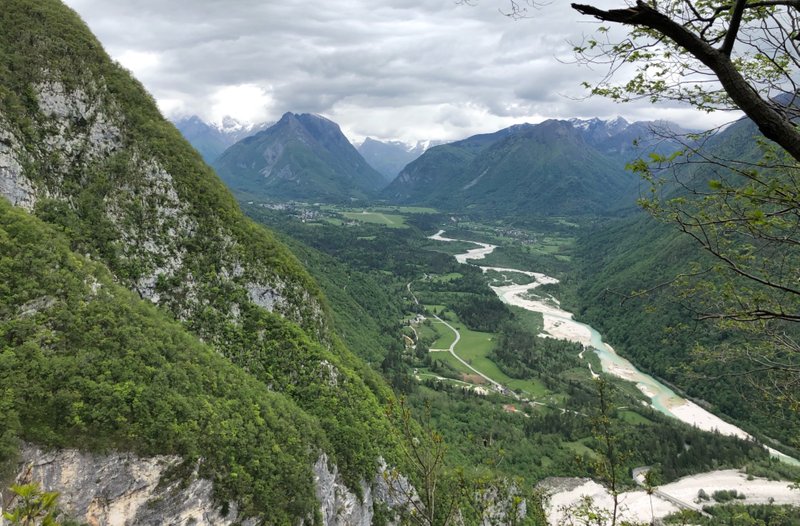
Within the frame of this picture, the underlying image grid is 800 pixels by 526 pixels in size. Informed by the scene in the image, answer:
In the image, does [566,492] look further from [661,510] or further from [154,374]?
A: [154,374]

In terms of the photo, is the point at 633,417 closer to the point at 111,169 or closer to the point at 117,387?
the point at 117,387

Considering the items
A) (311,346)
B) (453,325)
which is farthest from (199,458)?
(453,325)

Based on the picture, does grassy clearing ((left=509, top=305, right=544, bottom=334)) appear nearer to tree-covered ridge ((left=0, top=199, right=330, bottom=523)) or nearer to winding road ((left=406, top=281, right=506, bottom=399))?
winding road ((left=406, top=281, right=506, bottom=399))

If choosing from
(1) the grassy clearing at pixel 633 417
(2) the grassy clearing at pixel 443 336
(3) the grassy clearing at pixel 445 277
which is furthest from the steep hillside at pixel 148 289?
(3) the grassy clearing at pixel 445 277

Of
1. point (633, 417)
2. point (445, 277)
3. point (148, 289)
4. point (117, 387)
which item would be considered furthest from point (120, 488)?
point (445, 277)

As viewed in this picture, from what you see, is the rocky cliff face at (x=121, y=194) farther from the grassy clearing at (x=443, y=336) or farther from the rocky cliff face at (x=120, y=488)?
the grassy clearing at (x=443, y=336)

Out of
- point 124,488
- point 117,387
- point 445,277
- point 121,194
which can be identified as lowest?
point 445,277

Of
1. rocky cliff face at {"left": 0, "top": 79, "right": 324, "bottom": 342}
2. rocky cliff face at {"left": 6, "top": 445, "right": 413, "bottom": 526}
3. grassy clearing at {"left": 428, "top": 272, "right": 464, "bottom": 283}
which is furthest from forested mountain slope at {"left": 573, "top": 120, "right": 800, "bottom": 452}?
grassy clearing at {"left": 428, "top": 272, "right": 464, "bottom": 283}
